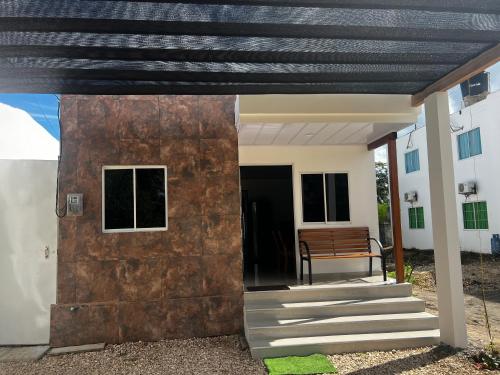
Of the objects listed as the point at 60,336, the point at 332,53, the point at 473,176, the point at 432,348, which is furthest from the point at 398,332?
the point at 473,176

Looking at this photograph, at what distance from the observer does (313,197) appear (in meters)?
8.14

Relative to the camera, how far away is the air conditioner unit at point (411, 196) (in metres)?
18.0

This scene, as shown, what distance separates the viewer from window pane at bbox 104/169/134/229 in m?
6.04

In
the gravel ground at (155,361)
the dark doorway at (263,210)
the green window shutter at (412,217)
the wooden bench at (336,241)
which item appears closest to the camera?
the gravel ground at (155,361)

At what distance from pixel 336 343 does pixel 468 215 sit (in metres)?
12.0

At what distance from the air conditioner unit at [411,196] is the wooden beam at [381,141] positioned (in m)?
11.0

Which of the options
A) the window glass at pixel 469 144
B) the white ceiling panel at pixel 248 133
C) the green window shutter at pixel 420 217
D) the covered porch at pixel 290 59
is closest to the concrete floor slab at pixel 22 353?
the covered porch at pixel 290 59

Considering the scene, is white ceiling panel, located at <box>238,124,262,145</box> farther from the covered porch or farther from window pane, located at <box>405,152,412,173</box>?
window pane, located at <box>405,152,412,173</box>

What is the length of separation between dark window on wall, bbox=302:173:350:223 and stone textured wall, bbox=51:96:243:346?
7.52ft

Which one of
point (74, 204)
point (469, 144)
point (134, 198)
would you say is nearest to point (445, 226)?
point (134, 198)

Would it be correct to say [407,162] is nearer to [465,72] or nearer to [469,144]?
[469,144]

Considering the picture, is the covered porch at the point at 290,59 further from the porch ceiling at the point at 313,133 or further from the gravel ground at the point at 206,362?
the gravel ground at the point at 206,362

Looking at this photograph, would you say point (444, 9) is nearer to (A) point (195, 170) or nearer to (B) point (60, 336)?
(A) point (195, 170)

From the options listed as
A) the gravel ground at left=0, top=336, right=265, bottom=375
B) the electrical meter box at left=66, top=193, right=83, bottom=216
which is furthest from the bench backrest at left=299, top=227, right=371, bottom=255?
the electrical meter box at left=66, top=193, right=83, bottom=216
